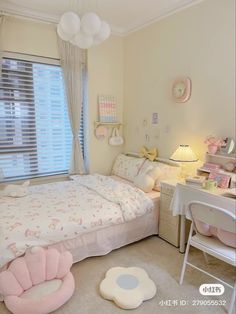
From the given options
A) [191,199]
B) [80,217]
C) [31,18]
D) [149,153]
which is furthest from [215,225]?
[31,18]

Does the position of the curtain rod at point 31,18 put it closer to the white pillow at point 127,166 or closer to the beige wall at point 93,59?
the beige wall at point 93,59

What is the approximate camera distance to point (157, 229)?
2.75 metres

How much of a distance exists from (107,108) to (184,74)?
126 centimetres

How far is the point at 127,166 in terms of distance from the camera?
11.2 ft

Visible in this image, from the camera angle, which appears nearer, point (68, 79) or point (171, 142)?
point (171, 142)

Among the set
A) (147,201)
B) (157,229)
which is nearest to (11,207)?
(147,201)

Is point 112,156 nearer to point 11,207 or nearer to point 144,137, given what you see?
point 144,137

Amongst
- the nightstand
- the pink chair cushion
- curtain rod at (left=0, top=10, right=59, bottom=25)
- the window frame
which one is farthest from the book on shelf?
curtain rod at (left=0, top=10, right=59, bottom=25)

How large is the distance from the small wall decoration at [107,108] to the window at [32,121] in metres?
0.51

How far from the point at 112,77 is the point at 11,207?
2.34 meters

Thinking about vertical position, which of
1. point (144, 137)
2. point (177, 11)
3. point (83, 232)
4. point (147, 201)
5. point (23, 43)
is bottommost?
point (83, 232)

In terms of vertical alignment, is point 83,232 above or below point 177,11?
below

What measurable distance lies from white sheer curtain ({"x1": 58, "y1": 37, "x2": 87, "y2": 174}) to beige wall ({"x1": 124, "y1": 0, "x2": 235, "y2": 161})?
75 centimetres

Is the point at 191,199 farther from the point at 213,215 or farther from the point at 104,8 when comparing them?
the point at 104,8
